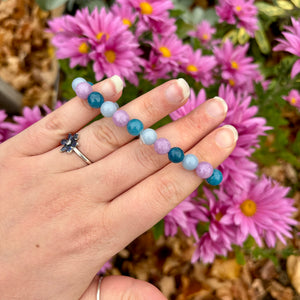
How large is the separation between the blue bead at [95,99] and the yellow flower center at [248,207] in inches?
37.4

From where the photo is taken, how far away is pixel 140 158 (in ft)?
3.90

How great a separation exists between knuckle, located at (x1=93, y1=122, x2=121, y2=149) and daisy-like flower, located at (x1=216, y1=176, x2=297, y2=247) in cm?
64

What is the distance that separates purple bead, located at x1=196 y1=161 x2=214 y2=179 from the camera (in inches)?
42.8

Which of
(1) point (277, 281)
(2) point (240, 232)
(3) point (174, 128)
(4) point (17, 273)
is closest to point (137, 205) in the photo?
(3) point (174, 128)

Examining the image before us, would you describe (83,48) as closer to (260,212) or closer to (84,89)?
(84,89)

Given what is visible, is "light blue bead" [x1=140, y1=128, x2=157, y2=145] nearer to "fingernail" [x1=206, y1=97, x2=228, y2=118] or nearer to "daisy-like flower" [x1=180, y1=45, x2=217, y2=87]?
"fingernail" [x1=206, y1=97, x2=228, y2=118]

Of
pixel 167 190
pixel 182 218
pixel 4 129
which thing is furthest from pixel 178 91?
pixel 4 129

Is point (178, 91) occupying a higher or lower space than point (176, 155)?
higher

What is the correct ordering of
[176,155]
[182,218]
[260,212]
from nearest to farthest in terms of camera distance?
[176,155] < [182,218] < [260,212]

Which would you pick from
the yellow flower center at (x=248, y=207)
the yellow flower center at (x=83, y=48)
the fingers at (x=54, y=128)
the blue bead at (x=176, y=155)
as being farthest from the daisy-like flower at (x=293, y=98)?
the yellow flower center at (x=83, y=48)

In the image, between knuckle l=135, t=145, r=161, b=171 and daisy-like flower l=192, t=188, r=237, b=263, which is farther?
daisy-like flower l=192, t=188, r=237, b=263

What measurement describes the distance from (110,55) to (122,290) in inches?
45.2

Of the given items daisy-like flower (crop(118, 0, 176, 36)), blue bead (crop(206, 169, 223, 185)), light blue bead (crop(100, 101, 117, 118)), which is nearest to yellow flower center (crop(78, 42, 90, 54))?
daisy-like flower (crop(118, 0, 176, 36))

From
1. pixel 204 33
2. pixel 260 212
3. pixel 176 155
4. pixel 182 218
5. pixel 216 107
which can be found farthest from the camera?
pixel 204 33
